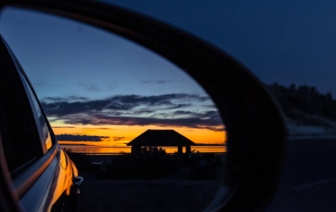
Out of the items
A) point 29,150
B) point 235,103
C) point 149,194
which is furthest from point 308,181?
point 29,150

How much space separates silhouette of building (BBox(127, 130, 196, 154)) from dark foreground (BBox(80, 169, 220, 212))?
300 millimetres

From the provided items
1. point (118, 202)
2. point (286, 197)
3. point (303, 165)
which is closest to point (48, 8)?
point (118, 202)

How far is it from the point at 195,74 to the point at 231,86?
0.20 meters

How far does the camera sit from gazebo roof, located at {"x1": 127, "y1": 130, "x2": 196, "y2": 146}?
11.0 feet

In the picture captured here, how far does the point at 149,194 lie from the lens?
15.7 ft

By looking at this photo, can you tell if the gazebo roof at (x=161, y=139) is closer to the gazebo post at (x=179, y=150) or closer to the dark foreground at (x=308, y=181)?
the gazebo post at (x=179, y=150)

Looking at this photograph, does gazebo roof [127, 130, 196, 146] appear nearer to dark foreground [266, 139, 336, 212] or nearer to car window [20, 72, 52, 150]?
car window [20, 72, 52, 150]

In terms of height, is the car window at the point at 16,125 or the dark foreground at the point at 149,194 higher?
the car window at the point at 16,125

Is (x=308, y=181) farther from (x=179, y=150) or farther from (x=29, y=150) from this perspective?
(x=29, y=150)

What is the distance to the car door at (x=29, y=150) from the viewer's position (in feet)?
9.12

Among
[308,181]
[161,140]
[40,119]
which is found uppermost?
[40,119]

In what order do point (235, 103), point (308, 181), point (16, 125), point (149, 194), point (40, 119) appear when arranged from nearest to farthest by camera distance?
point (16, 125)
point (40, 119)
point (235, 103)
point (149, 194)
point (308, 181)

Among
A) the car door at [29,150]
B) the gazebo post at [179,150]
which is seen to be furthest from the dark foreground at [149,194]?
the gazebo post at [179,150]

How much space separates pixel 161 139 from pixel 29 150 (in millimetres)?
636
